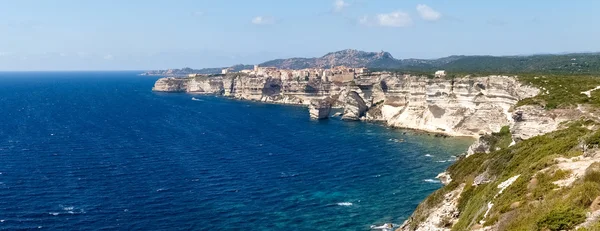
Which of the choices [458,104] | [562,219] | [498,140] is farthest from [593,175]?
[458,104]

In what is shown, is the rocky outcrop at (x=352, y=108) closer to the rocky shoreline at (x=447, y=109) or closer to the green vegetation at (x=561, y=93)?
the rocky shoreline at (x=447, y=109)

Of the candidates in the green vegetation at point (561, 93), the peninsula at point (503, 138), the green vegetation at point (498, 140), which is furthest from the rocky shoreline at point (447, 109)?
the green vegetation at point (561, 93)

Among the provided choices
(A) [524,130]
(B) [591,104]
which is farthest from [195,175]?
(B) [591,104]

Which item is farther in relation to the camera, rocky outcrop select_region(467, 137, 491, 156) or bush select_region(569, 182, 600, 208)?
rocky outcrop select_region(467, 137, 491, 156)

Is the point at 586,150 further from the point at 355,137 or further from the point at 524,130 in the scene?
the point at 355,137

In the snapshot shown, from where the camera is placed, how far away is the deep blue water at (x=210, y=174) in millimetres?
45562

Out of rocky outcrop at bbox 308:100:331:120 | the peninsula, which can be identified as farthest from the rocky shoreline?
the peninsula

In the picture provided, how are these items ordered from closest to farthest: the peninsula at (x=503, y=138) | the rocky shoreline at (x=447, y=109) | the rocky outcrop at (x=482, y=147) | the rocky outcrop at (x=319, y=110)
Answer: the peninsula at (x=503, y=138)
the rocky shoreline at (x=447, y=109)
the rocky outcrop at (x=482, y=147)
the rocky outcrop at (x=319, y=110)

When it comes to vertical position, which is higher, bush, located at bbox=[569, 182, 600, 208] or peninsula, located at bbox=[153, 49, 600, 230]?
bush, located at bbox=[569, 182, 600, 208]

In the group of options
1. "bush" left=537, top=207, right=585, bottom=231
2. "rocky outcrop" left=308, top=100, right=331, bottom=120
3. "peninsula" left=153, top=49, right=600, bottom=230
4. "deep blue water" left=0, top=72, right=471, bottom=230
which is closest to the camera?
"bush" left=537, top=207, right=585, bottom=231

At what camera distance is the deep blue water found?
45.6 metres

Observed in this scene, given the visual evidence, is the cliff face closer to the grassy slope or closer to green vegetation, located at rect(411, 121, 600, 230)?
the grassy slope

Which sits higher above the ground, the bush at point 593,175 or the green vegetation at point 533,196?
the bush at point 593,175

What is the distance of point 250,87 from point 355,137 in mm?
93683
